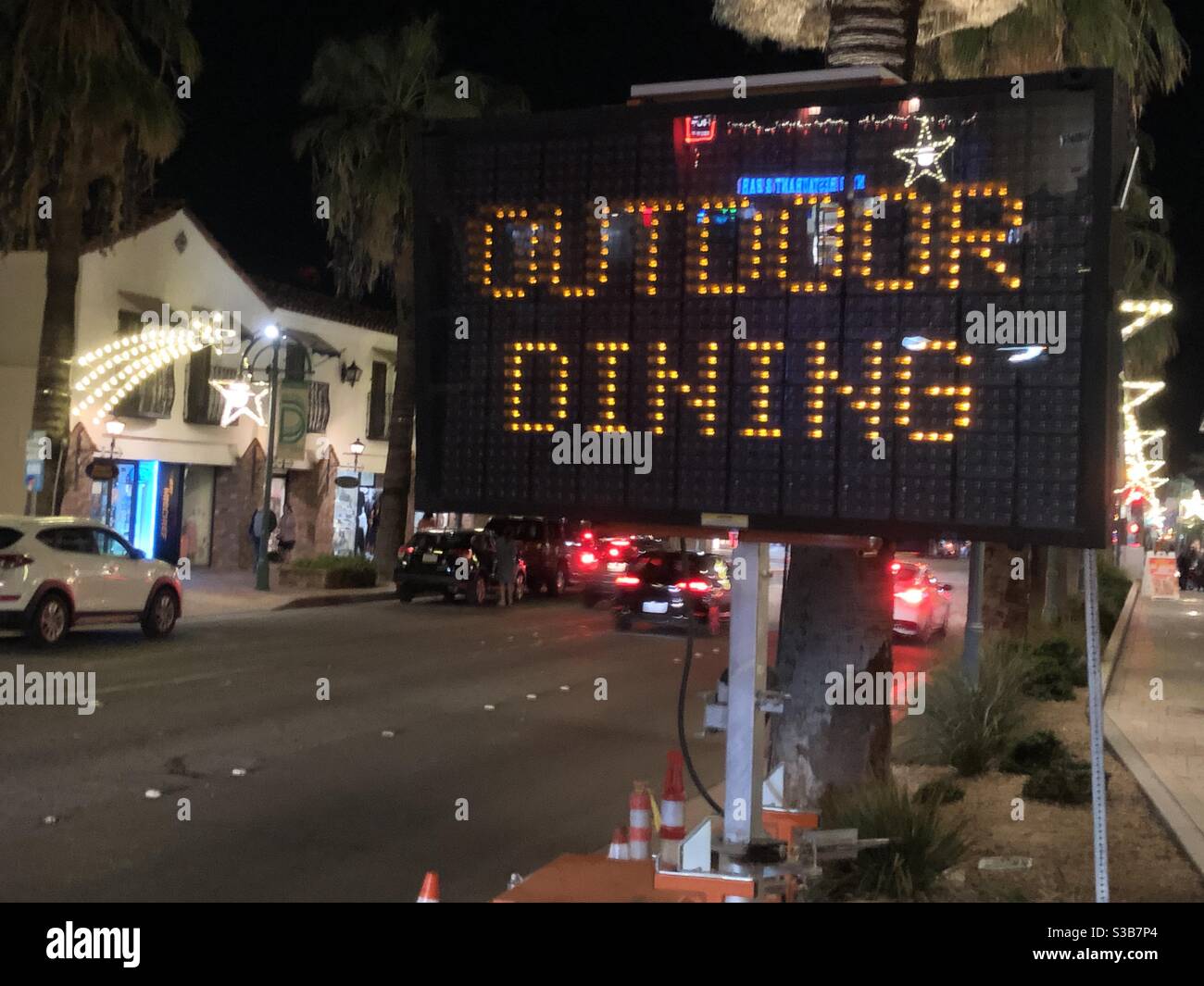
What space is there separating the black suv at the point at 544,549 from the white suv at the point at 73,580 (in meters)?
10.5

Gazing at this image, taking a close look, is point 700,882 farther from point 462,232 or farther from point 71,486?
point 71,486

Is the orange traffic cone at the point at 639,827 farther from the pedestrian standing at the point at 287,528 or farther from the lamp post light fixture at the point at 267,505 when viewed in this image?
the pedestrian standing at the point at 287,528

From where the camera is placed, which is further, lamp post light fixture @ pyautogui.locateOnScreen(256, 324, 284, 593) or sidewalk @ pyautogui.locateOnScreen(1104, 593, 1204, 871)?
lamp post light fixture @ pyautogui.locateOnScreen(256, 324, 284, 593)

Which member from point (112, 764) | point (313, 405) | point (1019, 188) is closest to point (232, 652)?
point (112, 764)

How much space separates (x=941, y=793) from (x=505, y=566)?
18478 mm

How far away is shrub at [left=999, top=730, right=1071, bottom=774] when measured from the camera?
902 centimetres

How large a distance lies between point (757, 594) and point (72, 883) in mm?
4042

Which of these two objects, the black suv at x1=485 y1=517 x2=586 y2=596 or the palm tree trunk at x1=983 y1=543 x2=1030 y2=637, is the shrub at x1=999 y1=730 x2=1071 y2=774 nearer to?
the palm tree trunk at x1=983 y1=543 x2=1030 y2=637

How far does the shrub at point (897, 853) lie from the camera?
19.9 ft

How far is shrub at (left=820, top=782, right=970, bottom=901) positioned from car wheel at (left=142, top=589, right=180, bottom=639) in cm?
1319

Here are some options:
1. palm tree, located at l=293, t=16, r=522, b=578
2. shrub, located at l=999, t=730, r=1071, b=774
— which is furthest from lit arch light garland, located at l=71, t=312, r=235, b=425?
shrub, located at l=999, t=730, r=1071, b=774

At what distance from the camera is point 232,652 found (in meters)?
16.5

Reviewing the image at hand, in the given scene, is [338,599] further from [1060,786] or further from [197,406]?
[1060,786]

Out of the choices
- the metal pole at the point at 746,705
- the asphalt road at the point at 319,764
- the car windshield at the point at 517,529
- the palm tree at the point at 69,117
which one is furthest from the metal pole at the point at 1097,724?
the car windshield at the point at 517,529
